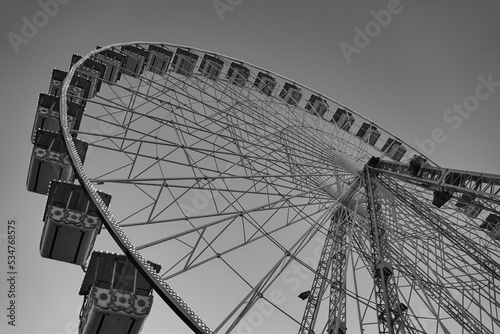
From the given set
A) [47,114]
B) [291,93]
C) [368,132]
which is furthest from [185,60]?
[368,132]

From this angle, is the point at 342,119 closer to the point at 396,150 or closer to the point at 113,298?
the point at 396,150

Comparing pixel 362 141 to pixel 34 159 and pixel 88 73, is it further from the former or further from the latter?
pixel 34 159

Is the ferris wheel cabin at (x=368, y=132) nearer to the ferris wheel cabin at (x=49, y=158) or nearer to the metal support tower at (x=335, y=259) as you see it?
the metal support tower at (x=335, y=259)

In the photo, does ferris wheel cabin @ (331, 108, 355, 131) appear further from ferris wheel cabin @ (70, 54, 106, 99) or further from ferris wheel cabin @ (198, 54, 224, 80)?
ferris wheel cabin @ (70, 54, 106, 99)

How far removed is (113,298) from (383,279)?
5776mm

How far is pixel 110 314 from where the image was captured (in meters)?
8.93

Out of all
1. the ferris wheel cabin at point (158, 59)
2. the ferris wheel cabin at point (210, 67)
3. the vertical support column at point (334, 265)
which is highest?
the ferris wheel cabin at point (210, 67)

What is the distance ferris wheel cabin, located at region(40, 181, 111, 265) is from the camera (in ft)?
35.1

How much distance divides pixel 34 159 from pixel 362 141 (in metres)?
15.0

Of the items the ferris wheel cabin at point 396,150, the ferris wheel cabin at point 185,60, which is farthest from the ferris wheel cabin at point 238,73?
the ferris wheel cabin at point 396,150

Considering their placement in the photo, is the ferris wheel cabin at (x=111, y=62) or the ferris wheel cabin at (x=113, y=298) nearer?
the ferris wheel cabin at (x=113, y=298)

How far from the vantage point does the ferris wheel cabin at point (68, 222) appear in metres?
10.7

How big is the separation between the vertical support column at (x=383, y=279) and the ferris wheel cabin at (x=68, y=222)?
20.6 ft

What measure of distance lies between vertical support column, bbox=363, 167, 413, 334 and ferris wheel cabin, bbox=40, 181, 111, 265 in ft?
20.6
